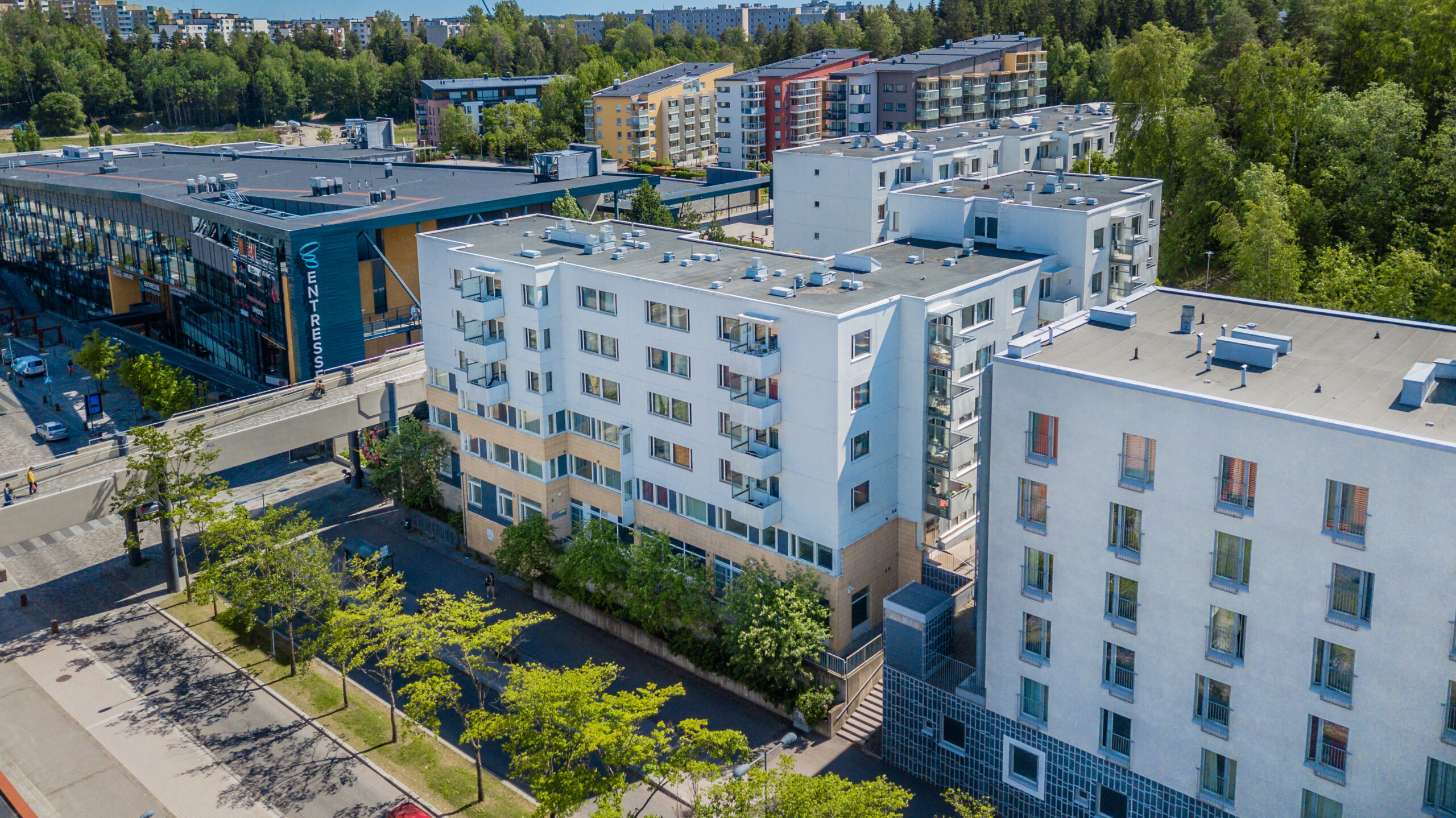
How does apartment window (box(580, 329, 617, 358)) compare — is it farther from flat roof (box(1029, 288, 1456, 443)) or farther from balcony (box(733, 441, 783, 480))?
flat roof (box(1029, 288, 1456, 443))

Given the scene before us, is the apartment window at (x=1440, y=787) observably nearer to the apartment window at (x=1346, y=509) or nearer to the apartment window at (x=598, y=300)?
the apartment window at (x=1346, y=509)

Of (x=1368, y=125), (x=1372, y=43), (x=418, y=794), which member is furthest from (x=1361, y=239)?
(x=418, y=794)

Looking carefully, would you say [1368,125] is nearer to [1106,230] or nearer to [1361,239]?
[1361,239]

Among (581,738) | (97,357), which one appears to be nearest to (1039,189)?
(581,738)

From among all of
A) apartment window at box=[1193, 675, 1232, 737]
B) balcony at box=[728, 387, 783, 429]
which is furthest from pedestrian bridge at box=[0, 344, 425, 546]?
apartment window at box=[1193, 675, 1232, 737]

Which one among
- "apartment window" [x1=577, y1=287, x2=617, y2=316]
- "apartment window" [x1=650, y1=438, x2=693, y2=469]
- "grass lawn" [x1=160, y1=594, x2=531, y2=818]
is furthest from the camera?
"apartment window" [x1=577, y1=287, x2=617, y2=316]

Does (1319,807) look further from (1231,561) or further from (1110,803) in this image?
(1231,561)
